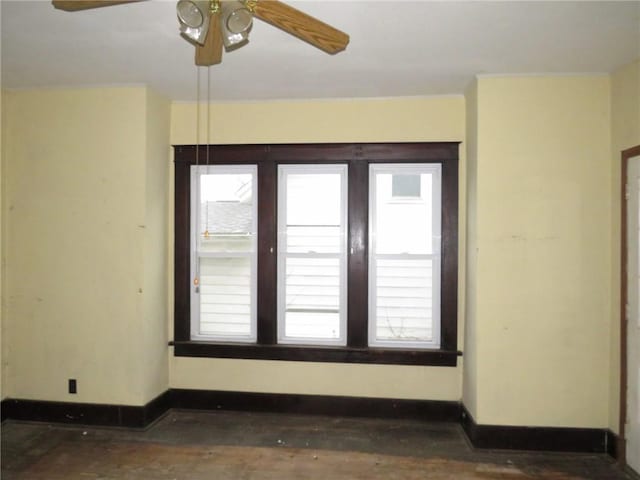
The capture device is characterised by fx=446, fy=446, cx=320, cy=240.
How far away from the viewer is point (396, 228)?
3.93 m

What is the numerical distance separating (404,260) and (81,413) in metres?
2.99

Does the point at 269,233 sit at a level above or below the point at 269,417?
above

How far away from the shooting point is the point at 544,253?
3312 millimetres

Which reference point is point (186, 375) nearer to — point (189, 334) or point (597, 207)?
point (189, 334)

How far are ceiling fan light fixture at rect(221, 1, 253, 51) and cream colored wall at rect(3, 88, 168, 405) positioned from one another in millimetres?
1979

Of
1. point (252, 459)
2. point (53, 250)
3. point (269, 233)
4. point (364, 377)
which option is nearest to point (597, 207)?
point (364, 377)

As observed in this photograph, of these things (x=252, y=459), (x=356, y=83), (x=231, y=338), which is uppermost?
(x=356, y=83)

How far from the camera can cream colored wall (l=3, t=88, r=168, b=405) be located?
3.64 metres

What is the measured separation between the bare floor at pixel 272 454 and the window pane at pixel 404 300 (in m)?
0.76

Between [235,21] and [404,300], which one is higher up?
[235,21]

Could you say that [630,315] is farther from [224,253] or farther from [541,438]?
[224,253]

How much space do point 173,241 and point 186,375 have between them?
122 centimetres

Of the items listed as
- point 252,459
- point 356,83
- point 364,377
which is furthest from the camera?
point 364,377

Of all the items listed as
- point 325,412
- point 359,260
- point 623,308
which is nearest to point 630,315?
point 623,308
